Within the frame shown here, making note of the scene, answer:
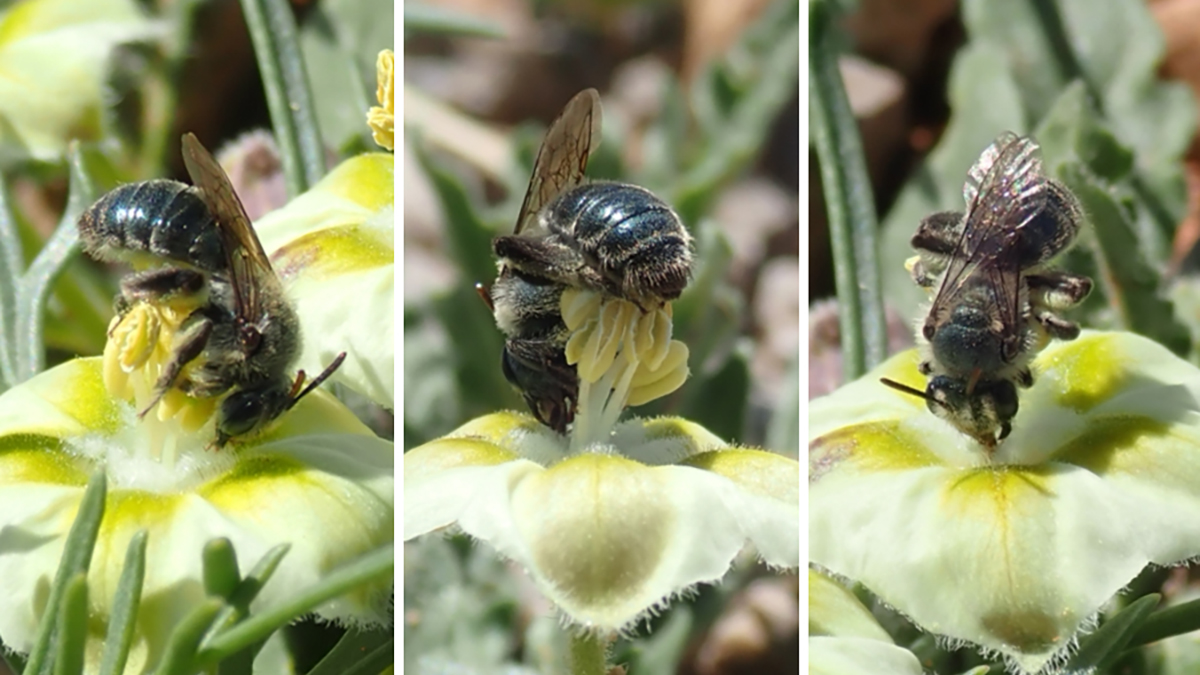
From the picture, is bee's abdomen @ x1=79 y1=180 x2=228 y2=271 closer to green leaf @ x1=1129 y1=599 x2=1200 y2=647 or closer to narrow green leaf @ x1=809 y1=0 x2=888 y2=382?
narrow green leaf @ x1=809 y1=0 x2=888 y2=382

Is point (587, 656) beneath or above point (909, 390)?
beneath

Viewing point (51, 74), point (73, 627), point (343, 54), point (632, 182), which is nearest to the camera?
point (73, 627)

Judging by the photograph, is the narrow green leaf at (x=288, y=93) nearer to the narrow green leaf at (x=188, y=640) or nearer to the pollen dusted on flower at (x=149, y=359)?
the pollen dusted on flower at (x=149, y=359)

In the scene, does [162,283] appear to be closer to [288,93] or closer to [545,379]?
[545,379]

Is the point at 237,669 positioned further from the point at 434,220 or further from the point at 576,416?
the point at 434,220

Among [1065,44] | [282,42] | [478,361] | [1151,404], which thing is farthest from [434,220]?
[1151,404]

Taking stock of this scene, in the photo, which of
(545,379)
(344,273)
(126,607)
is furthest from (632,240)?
(126,607)

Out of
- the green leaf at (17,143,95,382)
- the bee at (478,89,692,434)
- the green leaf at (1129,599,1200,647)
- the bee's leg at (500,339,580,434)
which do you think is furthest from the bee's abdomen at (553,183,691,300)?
the green leaf at (17,143,95,382)
